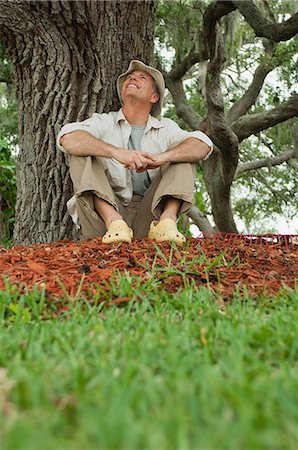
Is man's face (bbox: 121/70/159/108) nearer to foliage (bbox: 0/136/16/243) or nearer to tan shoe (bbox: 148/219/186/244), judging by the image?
tan shoe (bbox: 148/219/186/244)

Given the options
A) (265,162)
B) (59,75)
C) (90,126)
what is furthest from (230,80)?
(90,126)

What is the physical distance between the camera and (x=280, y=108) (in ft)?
26.1

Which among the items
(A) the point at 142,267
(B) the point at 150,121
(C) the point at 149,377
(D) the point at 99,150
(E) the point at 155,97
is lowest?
(C) the point at 149,377

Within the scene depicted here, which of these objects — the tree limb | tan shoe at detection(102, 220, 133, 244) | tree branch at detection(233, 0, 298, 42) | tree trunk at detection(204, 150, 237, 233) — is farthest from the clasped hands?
the tree limb

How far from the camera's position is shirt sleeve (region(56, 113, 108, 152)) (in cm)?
394

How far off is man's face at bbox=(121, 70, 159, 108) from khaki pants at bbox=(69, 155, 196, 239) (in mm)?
612

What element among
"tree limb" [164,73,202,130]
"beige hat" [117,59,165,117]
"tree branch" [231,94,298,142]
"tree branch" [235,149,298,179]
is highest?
"tree limb" [164,73,202,130]

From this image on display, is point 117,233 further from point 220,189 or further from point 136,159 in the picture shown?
point 220,189

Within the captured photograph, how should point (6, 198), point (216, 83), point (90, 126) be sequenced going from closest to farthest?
1. point (90, 126)
2. point (6, 198)
3. point (216, 83)

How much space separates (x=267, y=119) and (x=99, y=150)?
4894 millimetres

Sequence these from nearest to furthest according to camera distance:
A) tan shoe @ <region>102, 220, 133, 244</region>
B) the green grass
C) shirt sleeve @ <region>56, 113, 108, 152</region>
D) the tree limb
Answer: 1. the green grass
2. tan shoe @ <region>102, 220, 133, 244</region>
3. shirt sleeve @ <region>56, 113, 108, 152</region>
4. the tree limb

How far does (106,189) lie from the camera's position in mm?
3873

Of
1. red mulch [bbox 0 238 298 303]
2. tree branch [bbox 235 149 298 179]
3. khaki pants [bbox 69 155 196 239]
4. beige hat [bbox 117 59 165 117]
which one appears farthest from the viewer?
tree branch [bbox 235 149 298 179]

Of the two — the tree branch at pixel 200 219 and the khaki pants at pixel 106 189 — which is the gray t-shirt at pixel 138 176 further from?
the tree branch at pixel 200 219
